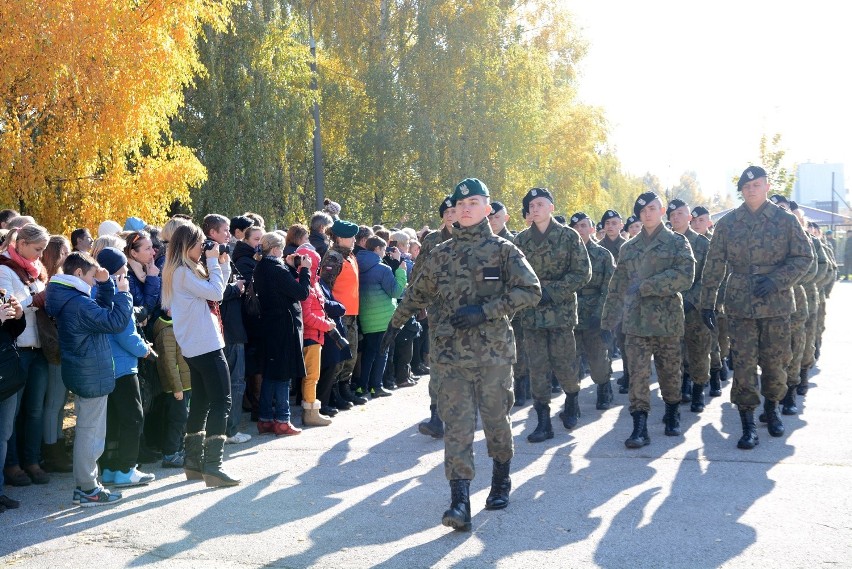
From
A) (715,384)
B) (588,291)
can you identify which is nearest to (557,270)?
(588,291)

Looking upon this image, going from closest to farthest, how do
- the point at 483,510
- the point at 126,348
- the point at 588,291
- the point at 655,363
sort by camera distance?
the point at 483,510, the point at 126,348, the point at 655,363, the point at 588,291

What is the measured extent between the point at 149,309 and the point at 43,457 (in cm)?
149

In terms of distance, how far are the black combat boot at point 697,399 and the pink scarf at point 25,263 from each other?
6.45 metres

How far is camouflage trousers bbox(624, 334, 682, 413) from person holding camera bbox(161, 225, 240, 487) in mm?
3523

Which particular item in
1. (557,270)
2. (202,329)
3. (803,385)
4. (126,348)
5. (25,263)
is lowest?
(803,385)

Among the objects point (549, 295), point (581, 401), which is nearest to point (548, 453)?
point (549, 295)

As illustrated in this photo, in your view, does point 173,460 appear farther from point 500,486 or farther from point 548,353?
point 548,353

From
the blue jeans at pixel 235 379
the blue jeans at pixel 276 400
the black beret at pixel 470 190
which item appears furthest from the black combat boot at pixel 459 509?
the blue jeans at pixel 276 400

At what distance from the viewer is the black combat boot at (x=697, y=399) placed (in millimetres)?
→ 9359

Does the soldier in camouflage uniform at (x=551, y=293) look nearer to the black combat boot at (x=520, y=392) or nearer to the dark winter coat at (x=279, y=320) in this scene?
the black combat boot at (x=520, y=392)

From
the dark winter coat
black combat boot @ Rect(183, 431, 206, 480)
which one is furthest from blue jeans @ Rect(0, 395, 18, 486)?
the dark winter coat

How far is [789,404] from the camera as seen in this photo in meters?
9.18

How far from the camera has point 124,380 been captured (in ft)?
21.8

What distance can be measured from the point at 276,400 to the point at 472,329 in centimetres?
349
